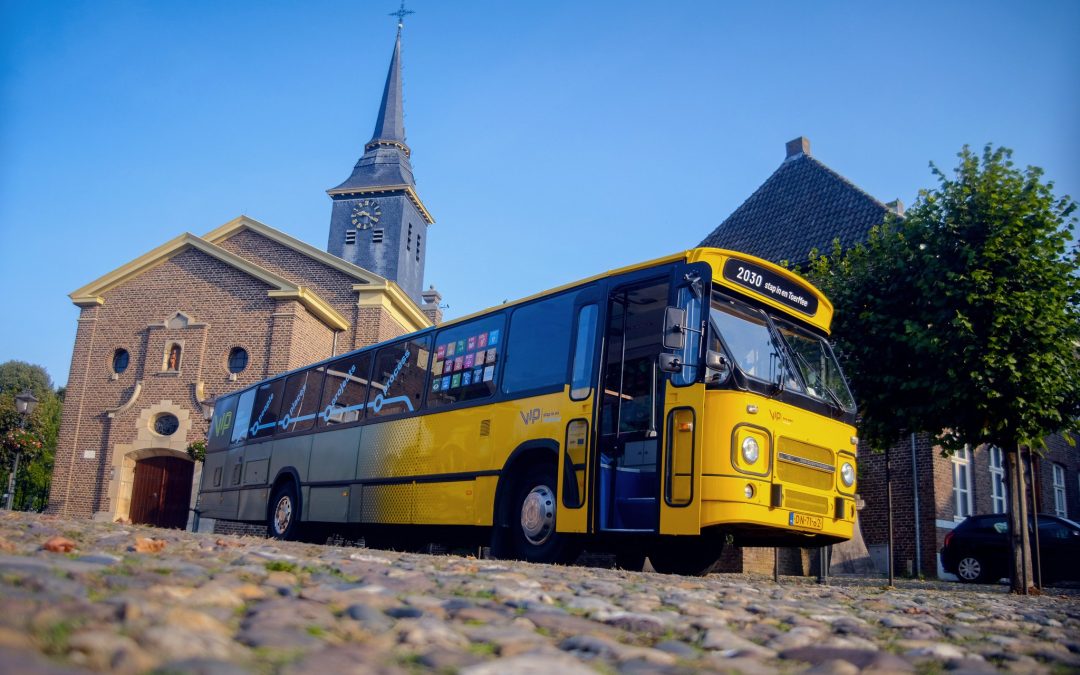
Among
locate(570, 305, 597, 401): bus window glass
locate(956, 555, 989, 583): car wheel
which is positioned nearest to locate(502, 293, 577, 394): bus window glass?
locate(570, 305, 597, 401): bus window glass

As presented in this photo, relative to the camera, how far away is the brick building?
67.1 ft

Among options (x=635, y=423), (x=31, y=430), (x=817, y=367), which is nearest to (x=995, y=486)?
(x=817, y=367)

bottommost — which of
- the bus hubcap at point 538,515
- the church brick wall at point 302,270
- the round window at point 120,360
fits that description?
the bus hubcap at point 538,515

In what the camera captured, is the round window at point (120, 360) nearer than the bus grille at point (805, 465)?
No

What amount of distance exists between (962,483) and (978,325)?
11.2 metres

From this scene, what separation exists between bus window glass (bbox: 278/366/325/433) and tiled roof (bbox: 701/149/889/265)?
14.9 m

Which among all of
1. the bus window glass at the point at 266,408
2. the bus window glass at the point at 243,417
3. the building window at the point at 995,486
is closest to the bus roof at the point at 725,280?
the bus window glass at the point at 266,408

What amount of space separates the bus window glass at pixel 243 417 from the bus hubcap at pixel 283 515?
2.39 m

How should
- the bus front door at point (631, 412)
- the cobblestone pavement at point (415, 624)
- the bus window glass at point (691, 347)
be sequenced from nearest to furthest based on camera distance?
the cobblestone pavement at point (415, 624) → the bus window glass at point (691, 347) → the bus front door at point (631, 412)

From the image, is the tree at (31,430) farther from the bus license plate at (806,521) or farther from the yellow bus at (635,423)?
the bus license plate at (806,521)

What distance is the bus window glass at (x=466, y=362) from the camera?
1040 centimetres

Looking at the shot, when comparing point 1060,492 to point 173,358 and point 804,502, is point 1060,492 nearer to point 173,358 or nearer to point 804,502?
point 804,502

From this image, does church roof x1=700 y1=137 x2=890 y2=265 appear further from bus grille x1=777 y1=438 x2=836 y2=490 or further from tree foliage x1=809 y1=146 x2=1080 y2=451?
bus grille x1=777 y1=438 x2=836 y2=490

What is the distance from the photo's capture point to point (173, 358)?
2945 cm
